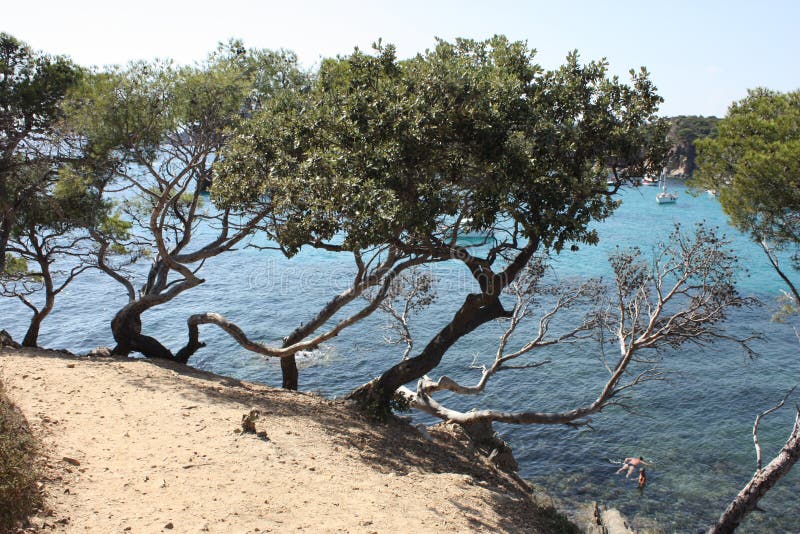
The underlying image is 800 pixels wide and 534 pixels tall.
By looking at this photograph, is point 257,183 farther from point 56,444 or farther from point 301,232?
point 56,444

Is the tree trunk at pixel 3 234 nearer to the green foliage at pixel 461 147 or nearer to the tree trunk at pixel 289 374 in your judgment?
the tree trunk at pixel 289 374

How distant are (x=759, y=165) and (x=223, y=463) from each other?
13.7 meters

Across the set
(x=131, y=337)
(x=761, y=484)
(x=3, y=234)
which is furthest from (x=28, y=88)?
(x=761, y=484)

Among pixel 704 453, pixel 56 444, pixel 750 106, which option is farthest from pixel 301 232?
pixel 704 453

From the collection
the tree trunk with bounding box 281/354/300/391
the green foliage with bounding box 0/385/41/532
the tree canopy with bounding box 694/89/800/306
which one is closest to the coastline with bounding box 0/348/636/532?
the green foliage with bounding box 0/385/41/532

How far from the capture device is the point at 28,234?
840 inches

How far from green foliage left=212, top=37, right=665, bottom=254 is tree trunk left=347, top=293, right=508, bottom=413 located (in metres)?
2.93

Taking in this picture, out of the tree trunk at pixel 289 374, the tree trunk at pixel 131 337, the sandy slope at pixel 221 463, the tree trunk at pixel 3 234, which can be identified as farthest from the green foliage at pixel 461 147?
the tree trunk at pixel 3 234

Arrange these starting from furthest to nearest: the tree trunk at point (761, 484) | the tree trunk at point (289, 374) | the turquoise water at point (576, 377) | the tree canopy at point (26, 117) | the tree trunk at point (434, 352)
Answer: the turquoise water at point (576, 377) < the tree trunk at point (289, 374) < the tree canopy at point (26, 117) < the tree trunk at point (434, 352) < the tree trunk at point (761, 484)

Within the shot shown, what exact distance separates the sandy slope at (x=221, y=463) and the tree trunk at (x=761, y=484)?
4956 millimetres

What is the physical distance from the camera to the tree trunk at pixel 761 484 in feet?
50.3

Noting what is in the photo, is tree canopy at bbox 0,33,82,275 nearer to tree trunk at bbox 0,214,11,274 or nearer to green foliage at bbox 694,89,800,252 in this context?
tree trunk at bbox 0,214,11,274

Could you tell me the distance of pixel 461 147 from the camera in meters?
12.7

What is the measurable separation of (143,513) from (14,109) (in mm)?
14431
